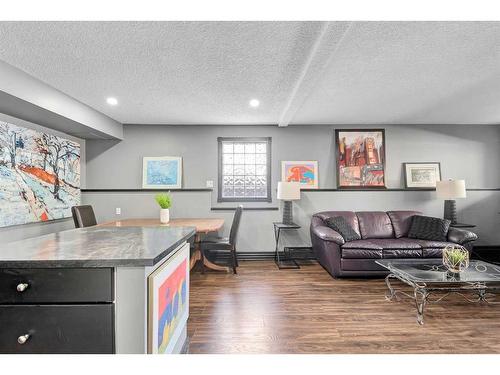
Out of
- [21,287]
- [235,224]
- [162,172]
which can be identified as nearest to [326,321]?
[235,224]

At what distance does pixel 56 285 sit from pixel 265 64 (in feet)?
7.39

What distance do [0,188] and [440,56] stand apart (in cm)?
453

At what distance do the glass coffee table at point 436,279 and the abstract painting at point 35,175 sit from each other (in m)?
4.18

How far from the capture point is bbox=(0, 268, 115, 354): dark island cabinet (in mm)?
985

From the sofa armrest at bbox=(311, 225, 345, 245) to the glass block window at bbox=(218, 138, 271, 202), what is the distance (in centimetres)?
105

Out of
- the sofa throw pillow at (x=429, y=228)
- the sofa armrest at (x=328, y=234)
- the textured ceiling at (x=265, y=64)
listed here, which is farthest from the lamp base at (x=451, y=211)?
the sofa armrest at (x=328, y=234)

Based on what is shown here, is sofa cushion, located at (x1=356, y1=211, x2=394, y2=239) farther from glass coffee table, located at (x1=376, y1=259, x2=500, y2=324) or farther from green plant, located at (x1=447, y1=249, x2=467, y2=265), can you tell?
green plant, located at (x1=447, y1=249, x2=467, y2=265)

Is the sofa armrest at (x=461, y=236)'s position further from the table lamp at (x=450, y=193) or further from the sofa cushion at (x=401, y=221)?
the table lamp at (x=450, y=193)

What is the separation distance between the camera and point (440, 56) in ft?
7.60

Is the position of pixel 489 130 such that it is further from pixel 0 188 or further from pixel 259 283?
pixel 0 188

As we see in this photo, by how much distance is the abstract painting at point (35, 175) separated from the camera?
9.77 ft

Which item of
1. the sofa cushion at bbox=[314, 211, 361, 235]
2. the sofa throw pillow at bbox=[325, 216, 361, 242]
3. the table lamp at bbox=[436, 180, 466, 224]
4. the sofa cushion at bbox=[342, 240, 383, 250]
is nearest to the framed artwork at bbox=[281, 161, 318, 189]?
the sofa cushion at bbox=[314, 211, 361, 235]

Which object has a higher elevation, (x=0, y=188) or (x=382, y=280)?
(x=0, y=188)
